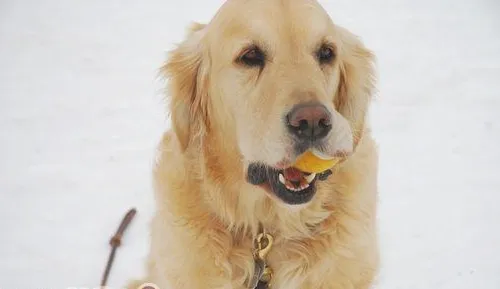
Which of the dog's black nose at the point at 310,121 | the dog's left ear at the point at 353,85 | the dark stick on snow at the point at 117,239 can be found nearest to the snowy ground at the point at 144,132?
the dark stick on snow at the point at 117,239

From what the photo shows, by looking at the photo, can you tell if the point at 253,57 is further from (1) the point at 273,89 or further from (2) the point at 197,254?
(2) the point at 197,254

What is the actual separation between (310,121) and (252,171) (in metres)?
0.47

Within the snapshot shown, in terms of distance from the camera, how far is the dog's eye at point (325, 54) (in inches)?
103

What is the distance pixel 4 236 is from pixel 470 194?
11.4 ft

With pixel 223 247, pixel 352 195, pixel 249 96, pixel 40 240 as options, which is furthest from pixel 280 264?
pixel 40 240

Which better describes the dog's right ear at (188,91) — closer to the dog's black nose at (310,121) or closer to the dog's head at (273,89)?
the dog's head at (273,89)

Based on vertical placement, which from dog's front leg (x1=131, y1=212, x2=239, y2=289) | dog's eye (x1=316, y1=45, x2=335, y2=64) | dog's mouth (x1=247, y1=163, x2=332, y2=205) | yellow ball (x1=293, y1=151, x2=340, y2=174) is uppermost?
dog's eye (x1=316, y1=45, x2=335, y2=64)

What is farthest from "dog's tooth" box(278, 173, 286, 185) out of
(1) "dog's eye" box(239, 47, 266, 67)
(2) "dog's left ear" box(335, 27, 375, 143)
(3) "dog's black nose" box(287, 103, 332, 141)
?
(2) "dog's left ear" box(335, 27, 375, 143)

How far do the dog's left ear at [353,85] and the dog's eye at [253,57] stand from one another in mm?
491

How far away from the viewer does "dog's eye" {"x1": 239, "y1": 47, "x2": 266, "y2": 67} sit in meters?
2.55

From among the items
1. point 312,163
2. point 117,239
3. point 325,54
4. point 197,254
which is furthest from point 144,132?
point 312,163

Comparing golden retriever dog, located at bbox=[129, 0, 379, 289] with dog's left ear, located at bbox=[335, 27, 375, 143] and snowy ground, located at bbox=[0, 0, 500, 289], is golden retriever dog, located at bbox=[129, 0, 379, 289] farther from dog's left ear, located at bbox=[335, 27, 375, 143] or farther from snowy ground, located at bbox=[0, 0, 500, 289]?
snowy ground, located at bbox=[0, 0, 500, 289]

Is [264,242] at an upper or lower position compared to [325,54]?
lower

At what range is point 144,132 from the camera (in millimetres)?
5051
